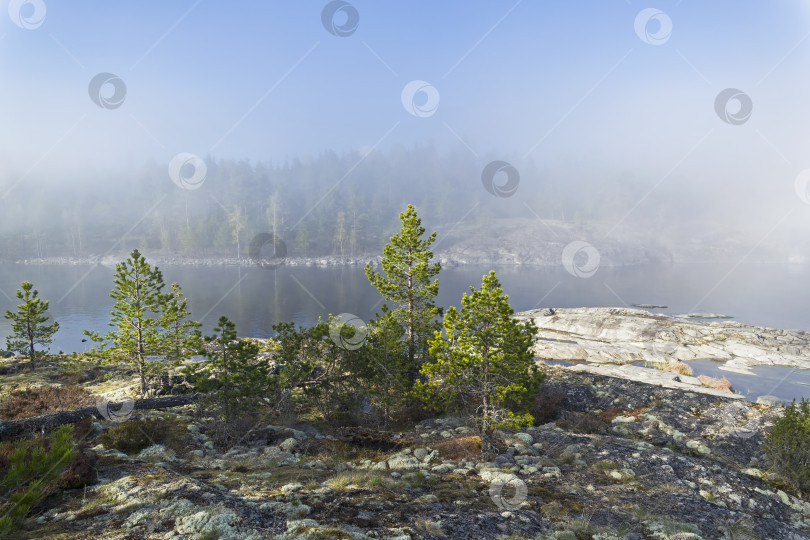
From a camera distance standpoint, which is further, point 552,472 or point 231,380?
point 231,380

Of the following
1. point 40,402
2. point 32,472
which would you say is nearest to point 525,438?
point 32,472

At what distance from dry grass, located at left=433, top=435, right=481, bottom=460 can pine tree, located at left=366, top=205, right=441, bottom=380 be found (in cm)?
859

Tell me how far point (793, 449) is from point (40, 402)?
3547 cm

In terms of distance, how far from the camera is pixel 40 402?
21078 mm

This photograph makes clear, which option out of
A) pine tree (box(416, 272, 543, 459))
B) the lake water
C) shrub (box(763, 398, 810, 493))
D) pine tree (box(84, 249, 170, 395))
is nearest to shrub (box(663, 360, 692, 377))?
the lake water

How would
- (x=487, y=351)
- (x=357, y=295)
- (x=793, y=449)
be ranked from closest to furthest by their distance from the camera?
(x=793, y=449) → (x=487, y=351) → (x=357, y=295)

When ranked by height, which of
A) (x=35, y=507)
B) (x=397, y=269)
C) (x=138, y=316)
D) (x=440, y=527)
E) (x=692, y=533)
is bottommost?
(x=692, y=533)

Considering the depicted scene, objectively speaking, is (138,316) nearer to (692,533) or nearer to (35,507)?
(35,507)

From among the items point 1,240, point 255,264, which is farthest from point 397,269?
point 1,240

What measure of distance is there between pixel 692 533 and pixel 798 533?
4718 mm

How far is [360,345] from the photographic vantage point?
70.7 ft

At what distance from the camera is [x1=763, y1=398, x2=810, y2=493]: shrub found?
14.0 metres

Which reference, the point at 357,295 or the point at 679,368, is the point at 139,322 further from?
the point at 357,295

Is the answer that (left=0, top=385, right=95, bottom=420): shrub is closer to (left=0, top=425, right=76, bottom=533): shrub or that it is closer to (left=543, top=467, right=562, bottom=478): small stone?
(left=0, top=425, right=76, bottom=533): shrub
